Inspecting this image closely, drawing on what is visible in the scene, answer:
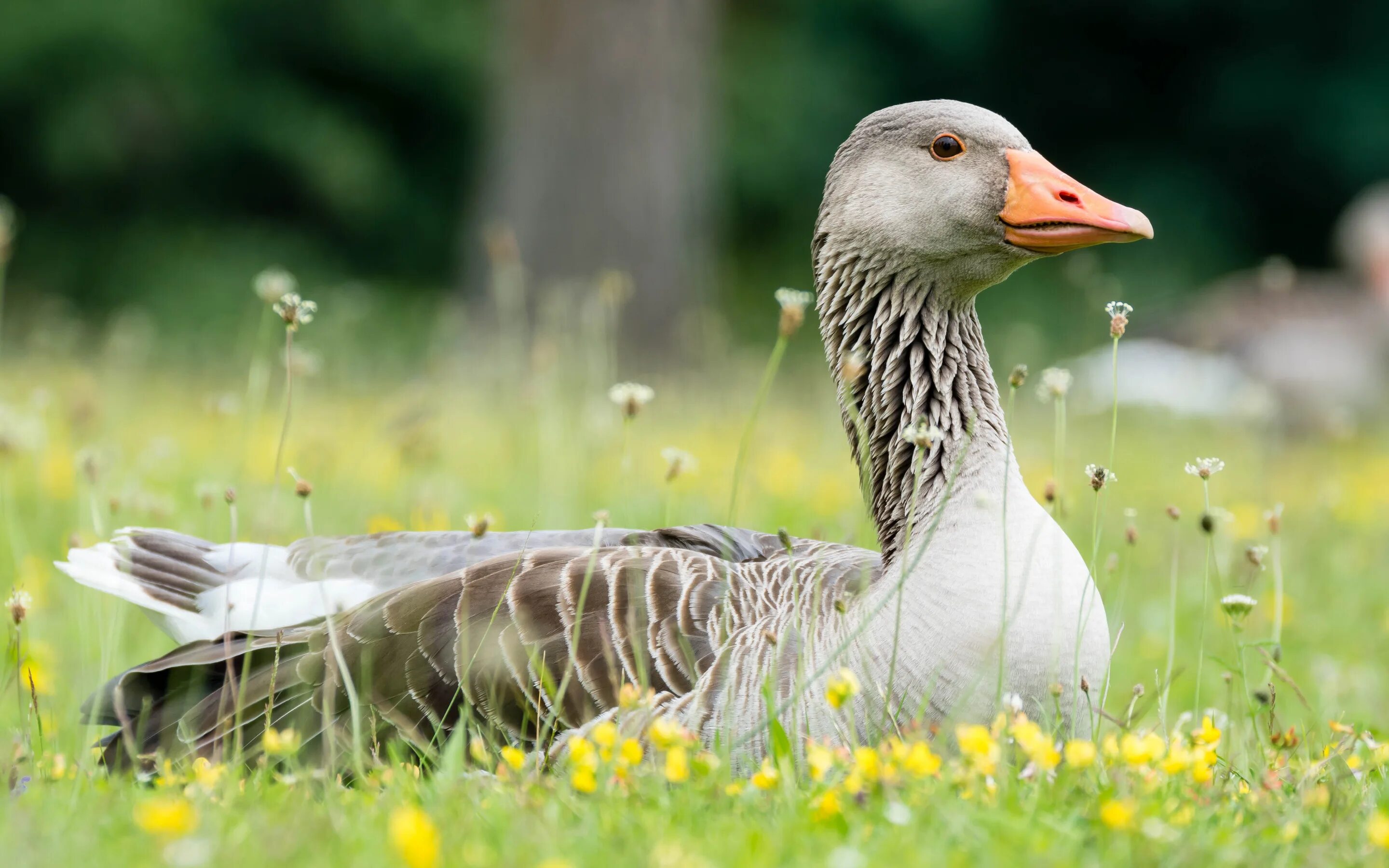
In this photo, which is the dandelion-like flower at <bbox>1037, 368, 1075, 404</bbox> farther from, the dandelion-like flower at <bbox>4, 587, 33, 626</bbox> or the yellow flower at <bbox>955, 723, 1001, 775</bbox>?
the dandelion-like flower at <bbox>4, 587, 33, 626</bbox>

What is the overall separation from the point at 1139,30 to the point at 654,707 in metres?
23.0

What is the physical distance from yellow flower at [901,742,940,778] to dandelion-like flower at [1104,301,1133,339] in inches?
47.9

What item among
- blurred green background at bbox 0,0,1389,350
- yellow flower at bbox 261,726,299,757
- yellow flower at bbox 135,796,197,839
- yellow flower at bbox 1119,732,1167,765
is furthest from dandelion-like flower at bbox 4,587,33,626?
blurred green background at bbox 0,0,1389,350

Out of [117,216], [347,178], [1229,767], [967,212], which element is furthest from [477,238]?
[1229,767]

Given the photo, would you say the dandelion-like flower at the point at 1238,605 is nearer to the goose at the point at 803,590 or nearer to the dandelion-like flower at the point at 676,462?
the goose at the point at 803,590

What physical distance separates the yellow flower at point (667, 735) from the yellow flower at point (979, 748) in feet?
1.95

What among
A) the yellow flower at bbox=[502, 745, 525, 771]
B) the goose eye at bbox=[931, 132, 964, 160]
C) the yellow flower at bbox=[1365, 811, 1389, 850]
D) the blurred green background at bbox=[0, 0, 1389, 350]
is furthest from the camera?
the blurred green background at bbox=[0, 0, 1389, 350]

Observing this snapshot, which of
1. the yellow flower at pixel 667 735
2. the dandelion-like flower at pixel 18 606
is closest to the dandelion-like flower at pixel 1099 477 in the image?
the yellow flower at pixel 667 735

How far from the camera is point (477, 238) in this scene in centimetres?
1405

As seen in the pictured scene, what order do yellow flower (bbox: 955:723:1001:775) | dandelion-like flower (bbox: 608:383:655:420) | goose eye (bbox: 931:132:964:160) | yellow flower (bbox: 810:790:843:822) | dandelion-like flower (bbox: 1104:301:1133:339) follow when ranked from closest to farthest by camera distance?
yellow flower (bbox: 810:790:843:822)
yellow flower (bbox: 955:723:1001:775)
dandelion-like flower (bbox: 1104:301:1133:339)
dandelion-like flower (bbox: 608:383:655:420)
goose eye (bbox: 931:132:964:160)

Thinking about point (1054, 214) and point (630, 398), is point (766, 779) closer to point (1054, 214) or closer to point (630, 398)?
point (630, 398)

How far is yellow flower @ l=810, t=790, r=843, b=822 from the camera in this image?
9.52ft

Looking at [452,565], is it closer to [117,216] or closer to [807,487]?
[807,487]

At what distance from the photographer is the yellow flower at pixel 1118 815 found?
2754mm
